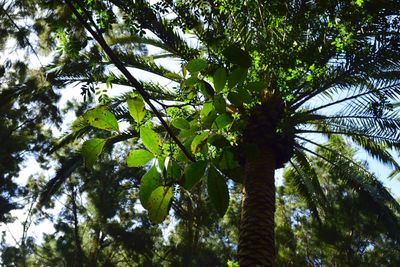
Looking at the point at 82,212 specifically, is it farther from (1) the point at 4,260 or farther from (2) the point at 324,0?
(2) the point at 324,0

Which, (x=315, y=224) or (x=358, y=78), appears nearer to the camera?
(x=358, y=78)

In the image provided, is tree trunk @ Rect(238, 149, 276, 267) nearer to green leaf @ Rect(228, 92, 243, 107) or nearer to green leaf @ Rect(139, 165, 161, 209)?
green leaf @ Rect(228, 92, 243, 107)

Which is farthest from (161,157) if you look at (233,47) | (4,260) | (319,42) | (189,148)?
(4,260)

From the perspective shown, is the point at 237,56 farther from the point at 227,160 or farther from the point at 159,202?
the point at 159,202

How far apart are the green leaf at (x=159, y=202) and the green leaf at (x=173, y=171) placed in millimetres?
44

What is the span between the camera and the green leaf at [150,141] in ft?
3.05

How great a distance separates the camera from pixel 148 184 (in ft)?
3.01

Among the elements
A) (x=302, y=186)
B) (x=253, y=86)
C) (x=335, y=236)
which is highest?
(x=335, y=236)

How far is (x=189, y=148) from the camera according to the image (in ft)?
3.34

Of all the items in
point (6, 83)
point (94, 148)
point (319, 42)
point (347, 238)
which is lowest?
point (94, 148)

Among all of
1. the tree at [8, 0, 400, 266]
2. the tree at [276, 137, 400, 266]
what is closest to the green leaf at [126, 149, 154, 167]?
the tree at [8, 0, 400, 266]

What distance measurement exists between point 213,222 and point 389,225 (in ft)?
25.5

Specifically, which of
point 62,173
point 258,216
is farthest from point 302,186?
point 62,173

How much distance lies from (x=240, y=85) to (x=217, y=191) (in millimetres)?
289
